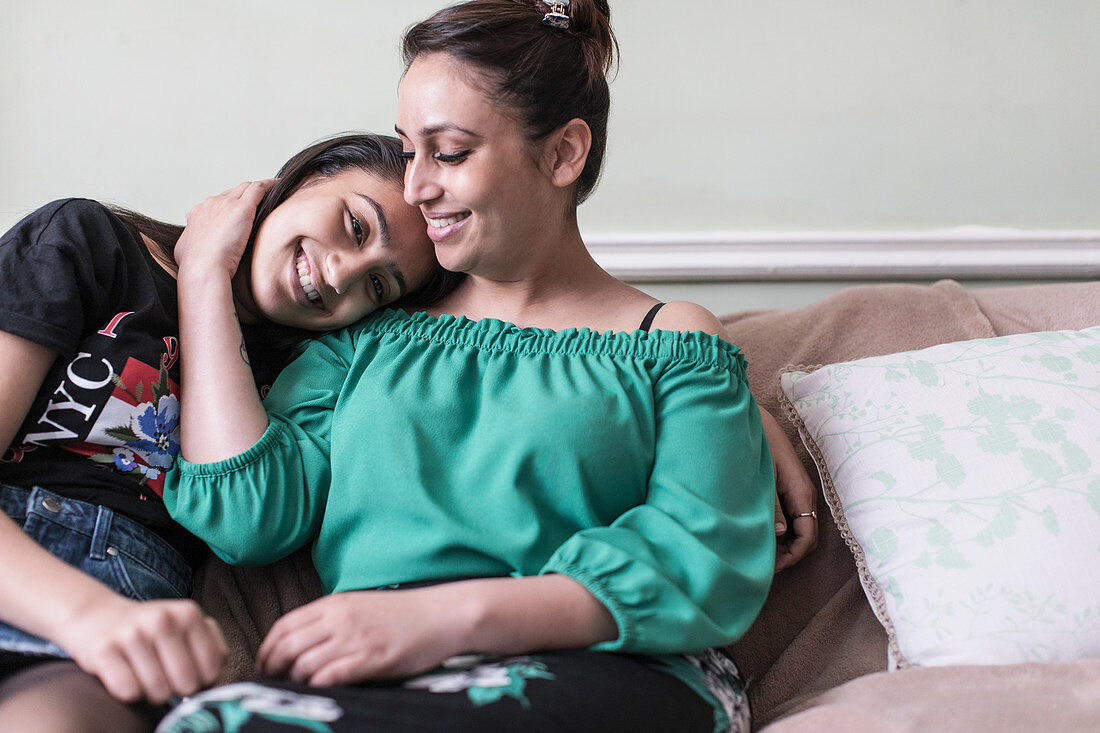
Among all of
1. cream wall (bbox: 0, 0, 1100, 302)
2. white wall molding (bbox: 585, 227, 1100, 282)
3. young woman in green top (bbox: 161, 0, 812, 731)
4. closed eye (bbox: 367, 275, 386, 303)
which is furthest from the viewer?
white wall molding (bbox: 585, 227, 1100, 282)

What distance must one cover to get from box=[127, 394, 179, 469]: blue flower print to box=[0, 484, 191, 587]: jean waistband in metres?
0.08

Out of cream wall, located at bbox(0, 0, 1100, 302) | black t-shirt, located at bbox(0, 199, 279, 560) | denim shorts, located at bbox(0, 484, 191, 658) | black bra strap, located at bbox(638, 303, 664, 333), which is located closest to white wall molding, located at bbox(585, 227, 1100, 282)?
cream wall, located at bbox(0, 0, 1100, 302)

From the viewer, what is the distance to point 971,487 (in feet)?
3.84

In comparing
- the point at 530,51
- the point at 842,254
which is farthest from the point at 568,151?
the point at 842,254

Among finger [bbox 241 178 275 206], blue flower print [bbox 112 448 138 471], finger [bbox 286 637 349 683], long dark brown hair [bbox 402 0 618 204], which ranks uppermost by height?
long dark brown hair [bbox 402 0 618 204]

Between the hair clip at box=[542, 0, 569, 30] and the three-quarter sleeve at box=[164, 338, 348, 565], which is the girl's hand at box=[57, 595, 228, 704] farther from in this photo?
the hair clip at box=[542, 0, 569, 30]

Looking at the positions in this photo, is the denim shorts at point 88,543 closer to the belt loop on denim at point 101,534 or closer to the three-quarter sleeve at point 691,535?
the belt loop on denim at point 101,534

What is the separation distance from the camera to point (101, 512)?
3.23ft

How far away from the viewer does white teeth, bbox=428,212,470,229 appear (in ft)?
3.63

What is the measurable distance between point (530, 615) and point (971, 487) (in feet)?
2.13

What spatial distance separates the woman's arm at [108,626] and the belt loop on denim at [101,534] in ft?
0.38

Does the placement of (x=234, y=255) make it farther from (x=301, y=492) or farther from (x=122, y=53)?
(x=122, y=53)

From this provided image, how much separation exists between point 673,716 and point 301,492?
0.51 meters

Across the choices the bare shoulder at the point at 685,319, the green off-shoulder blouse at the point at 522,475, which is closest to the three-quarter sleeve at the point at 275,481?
the green off-shoulder blouse at the point at 522,475
